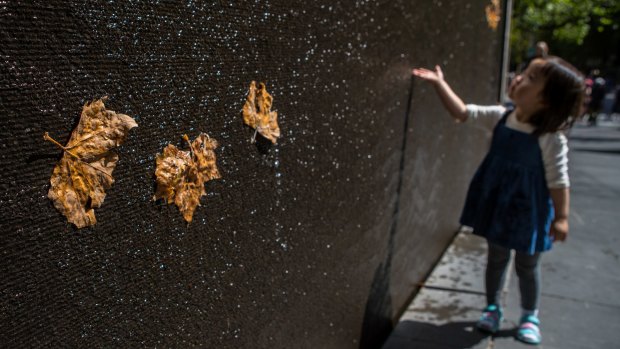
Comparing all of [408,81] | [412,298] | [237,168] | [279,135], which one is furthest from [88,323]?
[412,298]

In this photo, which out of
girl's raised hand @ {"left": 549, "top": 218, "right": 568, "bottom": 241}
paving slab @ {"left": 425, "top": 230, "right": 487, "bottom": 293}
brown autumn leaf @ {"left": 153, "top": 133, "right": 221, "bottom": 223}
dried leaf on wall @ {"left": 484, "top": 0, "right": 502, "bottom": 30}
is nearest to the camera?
brown autumn leaf @ {"left": 153, "top": 133, "right": 221, "bottom": 223}

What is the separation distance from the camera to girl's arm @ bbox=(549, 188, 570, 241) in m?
3.26

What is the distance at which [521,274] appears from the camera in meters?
3.57

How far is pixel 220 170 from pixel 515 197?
215 centimetres

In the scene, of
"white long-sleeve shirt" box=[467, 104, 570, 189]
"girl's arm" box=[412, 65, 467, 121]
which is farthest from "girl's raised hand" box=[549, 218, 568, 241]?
"girl's arm" box=[412, 65, 467, 121]

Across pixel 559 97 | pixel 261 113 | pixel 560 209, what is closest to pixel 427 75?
pixel 559 97

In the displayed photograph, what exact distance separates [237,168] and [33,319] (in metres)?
0.72

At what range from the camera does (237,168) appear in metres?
1.70

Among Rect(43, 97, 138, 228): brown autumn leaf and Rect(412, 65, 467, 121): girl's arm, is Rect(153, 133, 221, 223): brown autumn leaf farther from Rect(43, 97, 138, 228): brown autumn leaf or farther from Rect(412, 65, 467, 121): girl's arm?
Rect(412, 65, 467, 121): girl's arm

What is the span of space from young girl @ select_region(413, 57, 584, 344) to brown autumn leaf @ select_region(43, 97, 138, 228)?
224 cm

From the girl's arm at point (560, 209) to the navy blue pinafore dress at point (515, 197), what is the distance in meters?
0.05

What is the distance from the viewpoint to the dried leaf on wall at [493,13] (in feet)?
17.3

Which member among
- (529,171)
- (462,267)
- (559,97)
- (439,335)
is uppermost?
(559,97)

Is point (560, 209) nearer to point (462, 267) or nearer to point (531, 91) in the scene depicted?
point (531, 91)
